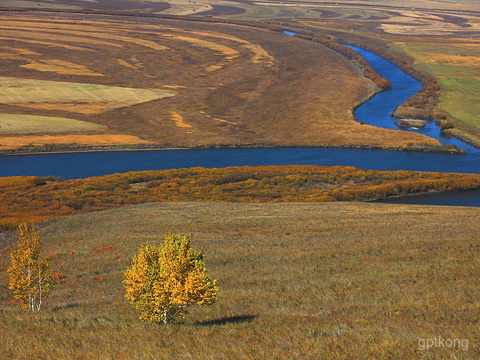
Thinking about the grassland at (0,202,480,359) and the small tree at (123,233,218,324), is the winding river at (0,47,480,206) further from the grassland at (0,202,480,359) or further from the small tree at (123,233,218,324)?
the small tree at (123,233,218,324)

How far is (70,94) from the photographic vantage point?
4220 inches

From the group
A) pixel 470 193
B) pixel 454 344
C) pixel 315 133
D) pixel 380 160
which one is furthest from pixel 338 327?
pixel 315 133

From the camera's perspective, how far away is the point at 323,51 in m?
161

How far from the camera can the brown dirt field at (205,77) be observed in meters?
88.3

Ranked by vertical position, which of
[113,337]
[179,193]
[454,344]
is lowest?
[179,193]

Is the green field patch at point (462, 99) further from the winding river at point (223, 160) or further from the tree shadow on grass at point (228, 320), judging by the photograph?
the tree shadow on grass at point (228, 320)

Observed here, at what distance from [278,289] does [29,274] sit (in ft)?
34.9

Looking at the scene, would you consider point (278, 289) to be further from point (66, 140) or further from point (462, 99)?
point (462, 99)

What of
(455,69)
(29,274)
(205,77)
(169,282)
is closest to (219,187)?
(29,274)

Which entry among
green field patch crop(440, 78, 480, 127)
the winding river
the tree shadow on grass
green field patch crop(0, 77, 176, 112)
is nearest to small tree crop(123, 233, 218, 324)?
the tree shadow on grass

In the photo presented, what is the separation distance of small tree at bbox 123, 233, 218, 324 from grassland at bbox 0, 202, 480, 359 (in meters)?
0.88

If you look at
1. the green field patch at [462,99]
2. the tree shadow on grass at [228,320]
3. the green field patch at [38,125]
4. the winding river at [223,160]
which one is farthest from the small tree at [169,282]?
the green field patch at [462,99]

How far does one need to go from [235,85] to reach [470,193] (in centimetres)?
6947

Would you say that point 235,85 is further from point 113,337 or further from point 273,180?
point 113,337
